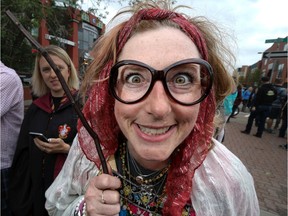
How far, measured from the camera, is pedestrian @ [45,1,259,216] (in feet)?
2.87

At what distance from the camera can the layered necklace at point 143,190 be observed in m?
1.07

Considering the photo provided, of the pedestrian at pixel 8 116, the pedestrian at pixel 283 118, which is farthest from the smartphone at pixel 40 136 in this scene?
the pedestrian at pixel 283 118

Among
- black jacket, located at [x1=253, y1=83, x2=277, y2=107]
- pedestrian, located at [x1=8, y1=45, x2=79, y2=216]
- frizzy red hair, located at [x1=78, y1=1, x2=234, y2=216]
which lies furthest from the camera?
black jacket, located at [x1=253, y1=83, x2=277, y2=107]

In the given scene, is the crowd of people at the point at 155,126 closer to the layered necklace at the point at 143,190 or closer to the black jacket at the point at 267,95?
the layered necklace at the point at 143,190

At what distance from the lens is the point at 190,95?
903 millimetres

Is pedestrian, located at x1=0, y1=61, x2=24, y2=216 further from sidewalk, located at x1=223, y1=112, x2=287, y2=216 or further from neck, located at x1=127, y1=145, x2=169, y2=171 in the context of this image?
sidewalk, located at x1=223, y1=112, x2=287, y2=216

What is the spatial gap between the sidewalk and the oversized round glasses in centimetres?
306

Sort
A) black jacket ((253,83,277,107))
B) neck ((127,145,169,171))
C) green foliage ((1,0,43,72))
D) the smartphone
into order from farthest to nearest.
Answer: black jacket ((253,83,277,107)) < green foliage ((1,0,43,72)) < the smartphone < neck ((127,145,169,171))

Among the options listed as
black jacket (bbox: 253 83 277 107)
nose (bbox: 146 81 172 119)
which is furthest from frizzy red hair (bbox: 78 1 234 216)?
black jacket (bbox: 253 83 277 107)

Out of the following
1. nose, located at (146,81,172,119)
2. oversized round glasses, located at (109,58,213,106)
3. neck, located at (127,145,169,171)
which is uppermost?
oversized round glasses, located at (109,58,213,106)

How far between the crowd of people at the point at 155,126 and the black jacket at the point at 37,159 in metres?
0.59

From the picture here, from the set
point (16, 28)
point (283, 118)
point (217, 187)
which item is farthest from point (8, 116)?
point (283, 118)

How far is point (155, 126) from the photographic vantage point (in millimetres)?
873

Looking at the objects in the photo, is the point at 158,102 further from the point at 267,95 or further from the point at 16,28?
the point at 267,95
